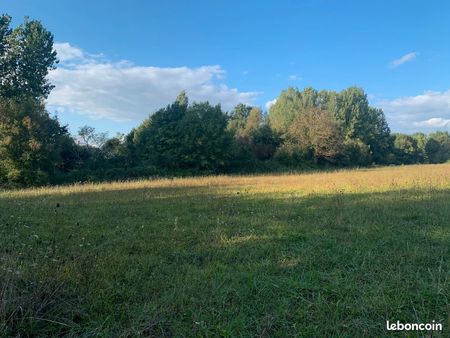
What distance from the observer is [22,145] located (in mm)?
25391

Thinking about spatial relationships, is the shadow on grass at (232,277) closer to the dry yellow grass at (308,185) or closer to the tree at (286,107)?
the dry yellow grass at (308,185)

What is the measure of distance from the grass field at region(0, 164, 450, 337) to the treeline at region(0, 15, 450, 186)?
22.3 meters

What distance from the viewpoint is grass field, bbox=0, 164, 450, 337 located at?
290 centimetres

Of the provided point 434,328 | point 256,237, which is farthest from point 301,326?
point 256,237

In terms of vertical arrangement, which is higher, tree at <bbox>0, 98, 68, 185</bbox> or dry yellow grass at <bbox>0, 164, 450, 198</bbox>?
tree at <bbox>0, 98, 68, 185</bbox>

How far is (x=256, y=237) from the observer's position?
576 cm

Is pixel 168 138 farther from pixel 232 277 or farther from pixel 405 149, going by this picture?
pixel 405 149

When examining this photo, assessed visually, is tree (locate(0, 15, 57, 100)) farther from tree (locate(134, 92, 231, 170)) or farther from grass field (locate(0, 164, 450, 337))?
grass field (locate(0, 164, 450, 337))

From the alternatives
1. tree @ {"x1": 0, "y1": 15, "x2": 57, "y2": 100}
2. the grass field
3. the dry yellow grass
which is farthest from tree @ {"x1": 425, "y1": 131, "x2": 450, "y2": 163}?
the grass field

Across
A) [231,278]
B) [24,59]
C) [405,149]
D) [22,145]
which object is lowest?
[231,278]

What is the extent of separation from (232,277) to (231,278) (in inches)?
0.8

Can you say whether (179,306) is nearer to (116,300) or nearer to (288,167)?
(116,300)

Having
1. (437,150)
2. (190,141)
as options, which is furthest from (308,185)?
(437,150)

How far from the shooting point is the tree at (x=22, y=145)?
82.1ft
